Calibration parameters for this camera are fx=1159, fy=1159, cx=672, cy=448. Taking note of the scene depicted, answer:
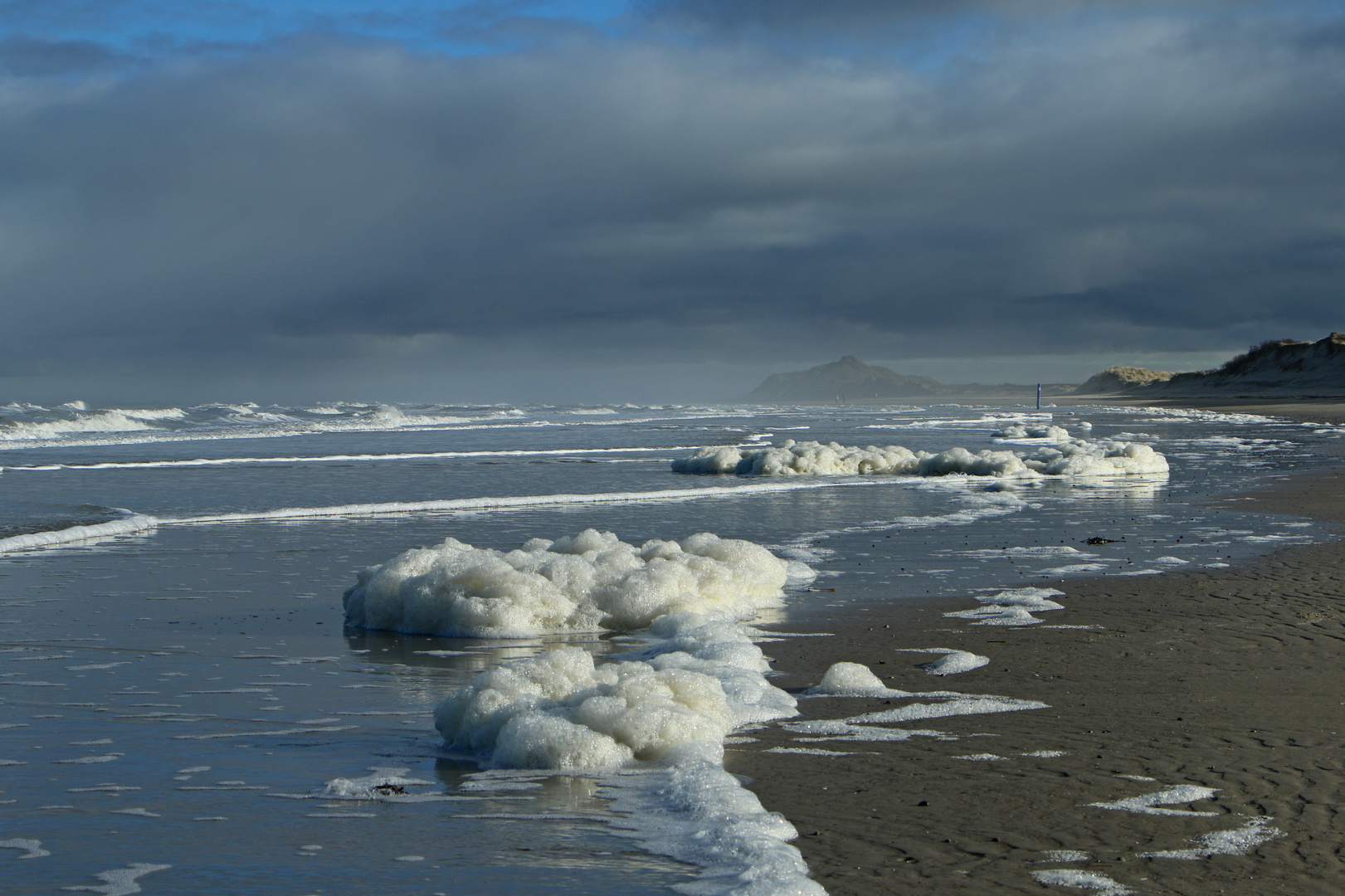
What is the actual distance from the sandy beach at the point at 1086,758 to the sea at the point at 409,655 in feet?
1.04

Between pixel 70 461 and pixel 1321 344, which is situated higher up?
pixel 1321 344

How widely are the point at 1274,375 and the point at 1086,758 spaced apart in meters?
130

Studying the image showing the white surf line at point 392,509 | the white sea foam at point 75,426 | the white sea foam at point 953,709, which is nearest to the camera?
the white sea foam at point 953,709

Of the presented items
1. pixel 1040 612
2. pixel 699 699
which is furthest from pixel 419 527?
pixel 699 699

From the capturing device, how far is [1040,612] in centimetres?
959

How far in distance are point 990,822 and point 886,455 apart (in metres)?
21.5

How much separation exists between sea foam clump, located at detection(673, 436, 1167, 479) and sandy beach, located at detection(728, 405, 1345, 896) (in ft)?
49.3

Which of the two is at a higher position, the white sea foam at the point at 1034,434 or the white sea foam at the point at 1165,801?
the white sea foam at the point at 1034,434

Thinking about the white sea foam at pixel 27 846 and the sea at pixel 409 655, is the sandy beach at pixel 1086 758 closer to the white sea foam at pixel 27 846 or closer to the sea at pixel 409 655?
the sea at pixel 409 655

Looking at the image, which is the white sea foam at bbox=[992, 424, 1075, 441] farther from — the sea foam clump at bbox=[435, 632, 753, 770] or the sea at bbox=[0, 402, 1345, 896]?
the sea foam clump at bbox=[435, 632, 753, 770]

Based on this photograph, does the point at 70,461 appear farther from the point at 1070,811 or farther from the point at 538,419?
the point at 538,419

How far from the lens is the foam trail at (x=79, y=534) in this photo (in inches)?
549

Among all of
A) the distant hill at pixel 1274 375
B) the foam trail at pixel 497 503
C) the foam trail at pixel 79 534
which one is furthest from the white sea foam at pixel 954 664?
the distant hill at pixel 1274 375

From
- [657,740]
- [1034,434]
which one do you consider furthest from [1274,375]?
[657,740]
